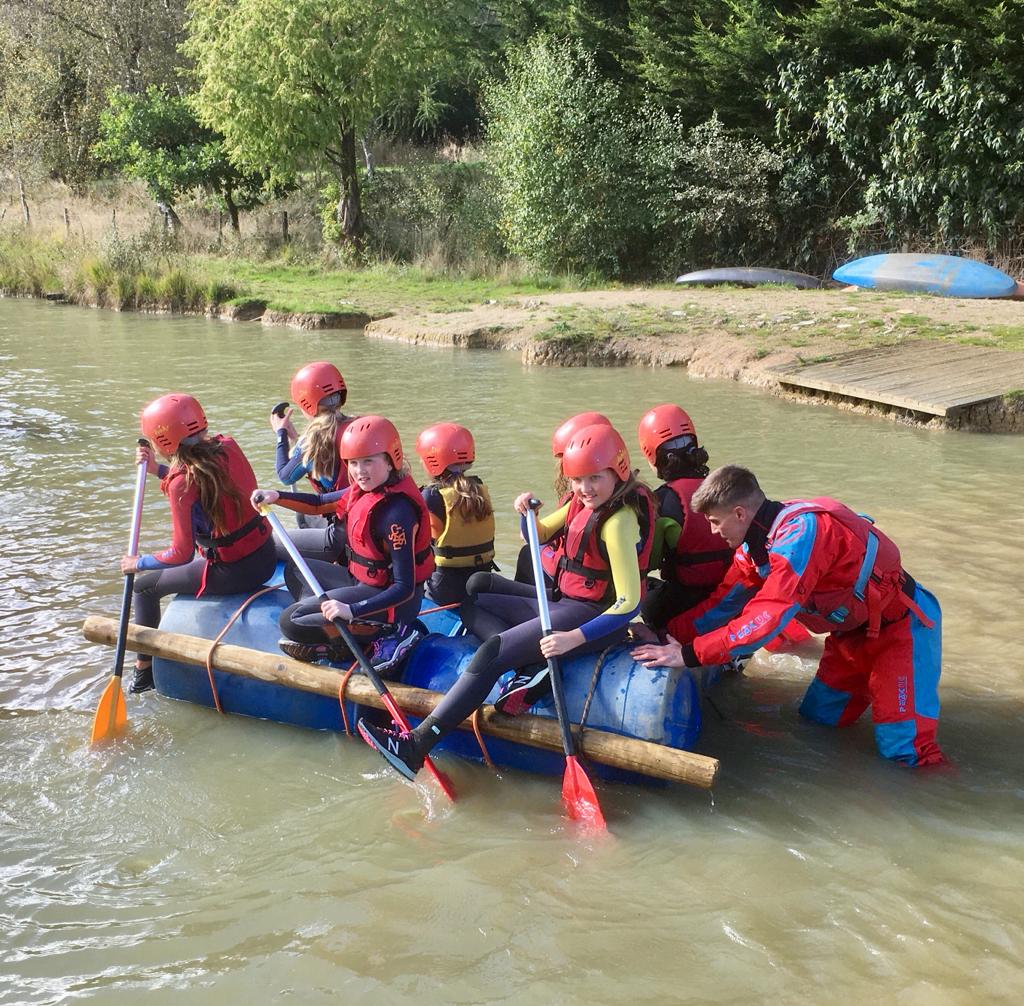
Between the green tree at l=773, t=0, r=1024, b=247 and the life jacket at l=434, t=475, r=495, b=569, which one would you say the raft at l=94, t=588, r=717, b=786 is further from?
the green tree at l=773, t=0, r=1024, b=247

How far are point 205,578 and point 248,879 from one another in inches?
69.2

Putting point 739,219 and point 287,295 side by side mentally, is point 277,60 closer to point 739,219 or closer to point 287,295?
point 287,295

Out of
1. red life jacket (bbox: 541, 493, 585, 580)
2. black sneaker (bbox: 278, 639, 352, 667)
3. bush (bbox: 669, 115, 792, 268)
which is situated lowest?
black sneaker (bbox: 278, 639, 352, 667)

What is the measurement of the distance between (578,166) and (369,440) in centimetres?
1748

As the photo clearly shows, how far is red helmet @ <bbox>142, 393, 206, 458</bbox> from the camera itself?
16.9 ft

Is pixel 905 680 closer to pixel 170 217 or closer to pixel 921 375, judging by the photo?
pixel 921 375

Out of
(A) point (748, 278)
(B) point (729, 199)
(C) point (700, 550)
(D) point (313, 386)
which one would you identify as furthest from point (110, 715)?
(B) point (729, 199)

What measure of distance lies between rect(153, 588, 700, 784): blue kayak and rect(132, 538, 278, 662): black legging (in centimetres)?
7

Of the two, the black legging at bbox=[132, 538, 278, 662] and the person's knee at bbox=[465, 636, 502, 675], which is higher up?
the black legging at bbox=[132, 538, 278, 662]

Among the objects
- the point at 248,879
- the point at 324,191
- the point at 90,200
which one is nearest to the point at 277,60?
the point at 324,191

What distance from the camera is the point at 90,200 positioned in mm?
29500

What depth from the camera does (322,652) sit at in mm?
4832

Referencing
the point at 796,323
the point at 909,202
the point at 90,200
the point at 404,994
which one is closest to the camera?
the point at 404,994

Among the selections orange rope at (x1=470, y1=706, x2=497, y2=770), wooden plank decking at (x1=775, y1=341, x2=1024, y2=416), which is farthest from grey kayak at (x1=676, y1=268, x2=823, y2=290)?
orange rope at (x1=470, y1=706, x2=497, y2=770)
